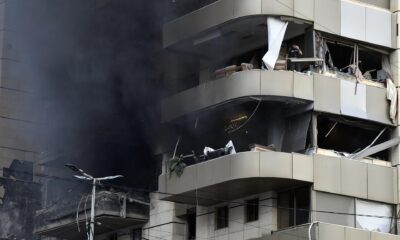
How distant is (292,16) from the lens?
42.7 meters

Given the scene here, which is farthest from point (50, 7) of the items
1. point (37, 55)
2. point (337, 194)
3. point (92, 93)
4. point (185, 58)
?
point (337, 194)

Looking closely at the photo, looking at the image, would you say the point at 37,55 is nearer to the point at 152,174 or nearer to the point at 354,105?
A: the point at 152,174

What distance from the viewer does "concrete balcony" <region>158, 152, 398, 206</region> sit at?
41.3 meters

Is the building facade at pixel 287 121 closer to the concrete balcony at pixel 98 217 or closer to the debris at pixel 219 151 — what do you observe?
the debris at pixel 219 151

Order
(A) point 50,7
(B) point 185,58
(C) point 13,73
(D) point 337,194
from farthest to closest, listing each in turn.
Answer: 1. (C) point 13,73
2. (A) point 50,7
3. (B) point 185,58
4. (D) point 337,194

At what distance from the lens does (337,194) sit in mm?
41906

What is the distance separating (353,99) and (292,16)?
3.75 metres

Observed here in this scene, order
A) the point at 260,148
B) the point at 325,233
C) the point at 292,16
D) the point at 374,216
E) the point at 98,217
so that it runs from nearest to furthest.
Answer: the point at 325,233 → the point at 260,148 → the point at 374,216 → the point at 292,16 → the point at 98,217

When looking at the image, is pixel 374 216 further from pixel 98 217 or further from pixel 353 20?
pixel 98 217

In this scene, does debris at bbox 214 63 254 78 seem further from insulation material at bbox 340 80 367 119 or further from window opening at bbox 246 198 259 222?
window opening at bbox 246 198 259 222

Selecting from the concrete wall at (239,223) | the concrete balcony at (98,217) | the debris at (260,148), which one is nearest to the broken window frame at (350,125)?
the debris at (260,148)

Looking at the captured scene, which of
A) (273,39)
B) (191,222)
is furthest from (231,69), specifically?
(191,222)

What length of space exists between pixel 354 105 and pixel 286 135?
8.78ft

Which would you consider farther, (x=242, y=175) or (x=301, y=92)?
(x=301, y=92)
